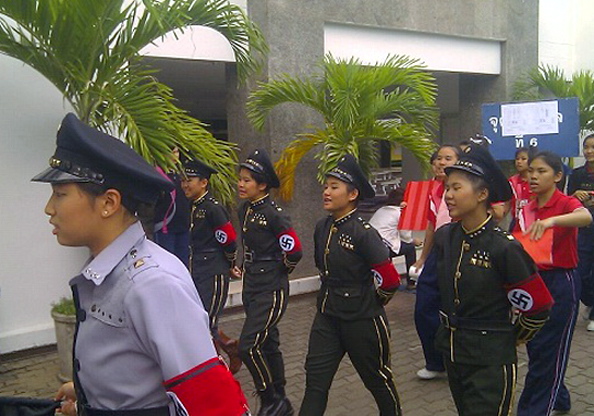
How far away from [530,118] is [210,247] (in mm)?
5391

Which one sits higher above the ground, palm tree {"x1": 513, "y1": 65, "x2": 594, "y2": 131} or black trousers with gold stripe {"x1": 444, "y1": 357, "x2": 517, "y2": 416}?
palm tree {"x1": 513, "y1": 65, "x2": 594, "y2": 131}

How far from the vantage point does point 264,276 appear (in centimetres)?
437

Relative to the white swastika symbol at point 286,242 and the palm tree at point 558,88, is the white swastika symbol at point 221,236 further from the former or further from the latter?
the palm tree at point 558,88

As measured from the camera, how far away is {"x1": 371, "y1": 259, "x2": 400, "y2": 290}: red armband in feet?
11.6

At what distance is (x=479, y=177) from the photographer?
2967 mm

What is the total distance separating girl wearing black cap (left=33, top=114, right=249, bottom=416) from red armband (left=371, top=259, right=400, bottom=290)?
203 cm

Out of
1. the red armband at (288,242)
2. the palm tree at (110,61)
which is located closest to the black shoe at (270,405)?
the red armband at (288,242)

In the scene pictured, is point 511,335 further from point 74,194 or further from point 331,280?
point 74,194

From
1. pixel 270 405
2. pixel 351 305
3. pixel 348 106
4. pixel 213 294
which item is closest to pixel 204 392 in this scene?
pixel 351 305

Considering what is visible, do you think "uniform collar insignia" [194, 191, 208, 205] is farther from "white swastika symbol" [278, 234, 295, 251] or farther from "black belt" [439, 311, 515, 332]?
"black belt" [439, 311, 515, 332]

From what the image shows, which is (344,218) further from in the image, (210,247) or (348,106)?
(348,106)

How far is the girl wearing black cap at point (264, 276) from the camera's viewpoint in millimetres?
4113

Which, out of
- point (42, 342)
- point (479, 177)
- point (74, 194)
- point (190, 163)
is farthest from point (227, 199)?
point (74, 194)

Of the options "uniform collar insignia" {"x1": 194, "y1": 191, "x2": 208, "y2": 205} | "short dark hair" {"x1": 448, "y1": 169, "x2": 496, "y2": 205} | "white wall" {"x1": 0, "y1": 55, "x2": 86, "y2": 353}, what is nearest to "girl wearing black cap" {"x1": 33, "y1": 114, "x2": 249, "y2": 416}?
"short dark hair" {"x1": 448, "y1": 169, "x2": 496, "y2": 205}
